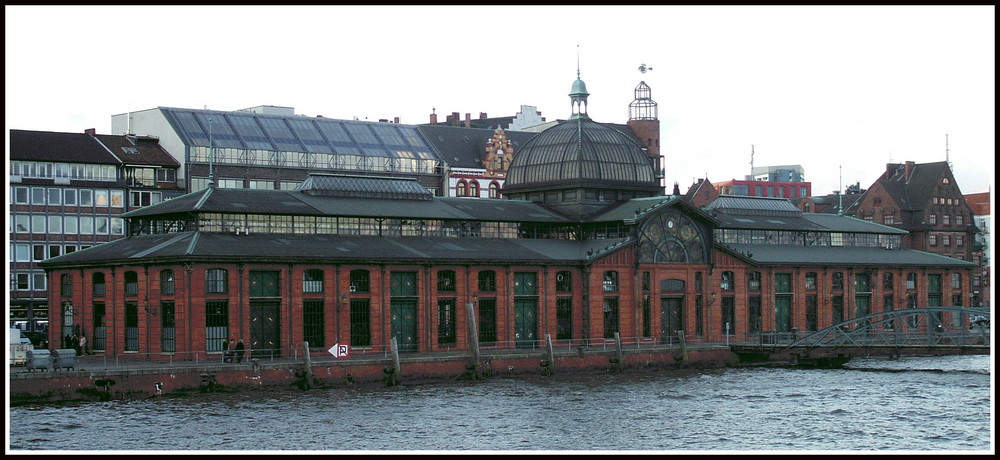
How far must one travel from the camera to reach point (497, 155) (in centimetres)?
14425

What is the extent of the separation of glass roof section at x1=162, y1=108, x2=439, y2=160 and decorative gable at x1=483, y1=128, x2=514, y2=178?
5.64 m

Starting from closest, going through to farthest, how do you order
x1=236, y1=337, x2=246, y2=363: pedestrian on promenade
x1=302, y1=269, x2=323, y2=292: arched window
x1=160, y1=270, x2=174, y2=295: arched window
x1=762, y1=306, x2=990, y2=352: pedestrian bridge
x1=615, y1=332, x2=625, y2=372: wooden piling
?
1. x1=236, y1=337, x2=246, y2=363: pedestrian on promenade
2. x1=160, y1=270, x2=174, y2=295: arched window
3. x1=302, y1=269, x2=323, y2=292: arched window
4. x1=615, y1=332, x2=625, y2=372: wooden piling
5. x1=762, y1=306, x2=990, y2=352: pedestrian bridge

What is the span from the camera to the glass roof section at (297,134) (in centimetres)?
12788

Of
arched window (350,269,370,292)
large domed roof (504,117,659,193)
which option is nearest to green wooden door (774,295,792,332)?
large domed roof (504,117,659,193)

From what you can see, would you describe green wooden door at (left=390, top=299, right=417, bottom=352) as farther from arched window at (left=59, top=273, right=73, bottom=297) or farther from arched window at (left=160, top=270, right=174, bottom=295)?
arched window at (left=59, top=273, right=73, bottom=297)

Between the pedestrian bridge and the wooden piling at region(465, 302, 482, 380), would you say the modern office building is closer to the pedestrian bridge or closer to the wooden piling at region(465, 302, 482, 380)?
the wooden piling at region(465, 302, 482, 380)

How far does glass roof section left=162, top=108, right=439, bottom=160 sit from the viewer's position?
128 metres

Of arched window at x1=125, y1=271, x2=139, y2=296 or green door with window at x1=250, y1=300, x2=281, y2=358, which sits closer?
green door with window at x1=250, y1=300, x2=281, y2=358

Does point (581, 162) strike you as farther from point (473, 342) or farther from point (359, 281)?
point (473, 342)

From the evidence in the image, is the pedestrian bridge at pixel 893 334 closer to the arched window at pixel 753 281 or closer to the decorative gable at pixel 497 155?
the arched window at pixel 753 281

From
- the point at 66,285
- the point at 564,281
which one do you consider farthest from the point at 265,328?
the point at 564,281

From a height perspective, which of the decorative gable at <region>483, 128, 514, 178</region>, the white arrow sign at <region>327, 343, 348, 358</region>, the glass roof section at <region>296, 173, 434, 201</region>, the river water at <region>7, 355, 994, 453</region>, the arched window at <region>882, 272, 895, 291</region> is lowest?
the river water at <region>7, 355, 994, 453</region>

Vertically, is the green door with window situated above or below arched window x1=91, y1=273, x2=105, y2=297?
below

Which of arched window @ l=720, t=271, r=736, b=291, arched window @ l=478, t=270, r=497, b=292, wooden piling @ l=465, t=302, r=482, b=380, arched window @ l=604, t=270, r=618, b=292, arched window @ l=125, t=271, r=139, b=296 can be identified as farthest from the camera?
arched window @ l=720, t=271, r=736, b=291
